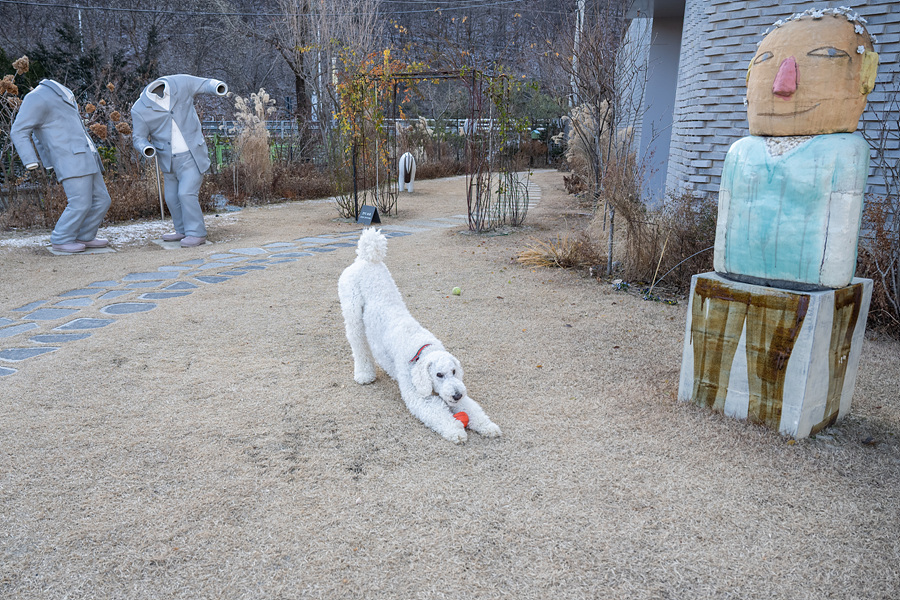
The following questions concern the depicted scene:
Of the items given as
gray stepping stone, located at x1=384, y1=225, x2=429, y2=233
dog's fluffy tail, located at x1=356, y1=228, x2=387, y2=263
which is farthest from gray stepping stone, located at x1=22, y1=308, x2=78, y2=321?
gray stepping stone, located at x1=384, y1=225, x2=429, y2=233

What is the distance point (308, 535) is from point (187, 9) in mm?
26937

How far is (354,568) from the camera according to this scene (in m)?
1.85

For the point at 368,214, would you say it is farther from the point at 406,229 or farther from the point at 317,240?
the point at 317,240

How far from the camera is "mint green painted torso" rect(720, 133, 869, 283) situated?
7.67ft

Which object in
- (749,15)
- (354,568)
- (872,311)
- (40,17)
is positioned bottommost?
(354,568)

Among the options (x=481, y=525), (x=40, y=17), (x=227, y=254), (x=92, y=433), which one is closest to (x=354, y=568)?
(x=481, y=525)

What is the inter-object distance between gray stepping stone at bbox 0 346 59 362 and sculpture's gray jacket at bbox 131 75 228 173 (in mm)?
3265

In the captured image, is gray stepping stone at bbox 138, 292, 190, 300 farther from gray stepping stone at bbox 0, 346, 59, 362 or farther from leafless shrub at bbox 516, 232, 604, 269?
leafless shrub at bbox 516, 232, 604, 269

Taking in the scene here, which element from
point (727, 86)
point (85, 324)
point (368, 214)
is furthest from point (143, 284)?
point (727, 86)

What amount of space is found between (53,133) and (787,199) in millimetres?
6438

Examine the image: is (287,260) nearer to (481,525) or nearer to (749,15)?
(481,525)

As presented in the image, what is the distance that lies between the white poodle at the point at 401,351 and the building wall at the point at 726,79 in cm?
395

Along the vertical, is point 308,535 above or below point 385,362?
below

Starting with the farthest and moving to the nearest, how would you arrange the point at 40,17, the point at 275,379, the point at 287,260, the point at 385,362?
the point at 40,17, the point at 287,260, the point at 275,379, the point at 385,362
